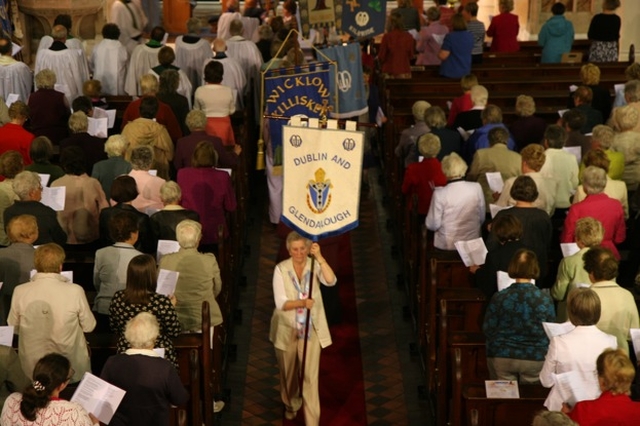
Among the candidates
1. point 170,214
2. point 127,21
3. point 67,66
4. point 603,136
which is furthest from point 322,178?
point 127,21

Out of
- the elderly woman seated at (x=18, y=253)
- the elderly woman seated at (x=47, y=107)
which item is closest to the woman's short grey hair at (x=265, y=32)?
the elderly woman seated at (x=47, y=107)

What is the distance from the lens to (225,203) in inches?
393

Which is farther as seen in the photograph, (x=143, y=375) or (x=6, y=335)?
(x=6, y=335)

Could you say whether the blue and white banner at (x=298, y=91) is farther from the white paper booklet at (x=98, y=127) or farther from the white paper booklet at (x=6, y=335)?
the white paper booklet at (x=6, y=335)

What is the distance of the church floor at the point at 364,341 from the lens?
909cm

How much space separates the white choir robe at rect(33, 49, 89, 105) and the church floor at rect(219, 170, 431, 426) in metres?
3.02

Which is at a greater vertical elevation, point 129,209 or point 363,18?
point 363,18

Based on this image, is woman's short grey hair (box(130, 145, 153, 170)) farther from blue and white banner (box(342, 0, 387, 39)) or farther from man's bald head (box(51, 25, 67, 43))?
blue and white banner (box(342, 0, 387, 39))

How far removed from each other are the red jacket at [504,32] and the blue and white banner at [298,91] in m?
6.03

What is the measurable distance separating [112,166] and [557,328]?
14.9ft

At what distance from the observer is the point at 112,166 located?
396 inches

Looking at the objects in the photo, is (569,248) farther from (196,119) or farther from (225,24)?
(225,24)

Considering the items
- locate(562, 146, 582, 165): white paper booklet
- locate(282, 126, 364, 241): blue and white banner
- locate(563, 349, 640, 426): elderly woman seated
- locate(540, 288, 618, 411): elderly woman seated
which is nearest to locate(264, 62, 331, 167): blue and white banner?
locate(562, 146, 582, 165): white paper booklet

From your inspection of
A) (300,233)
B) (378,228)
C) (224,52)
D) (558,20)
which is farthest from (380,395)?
(558,20)
